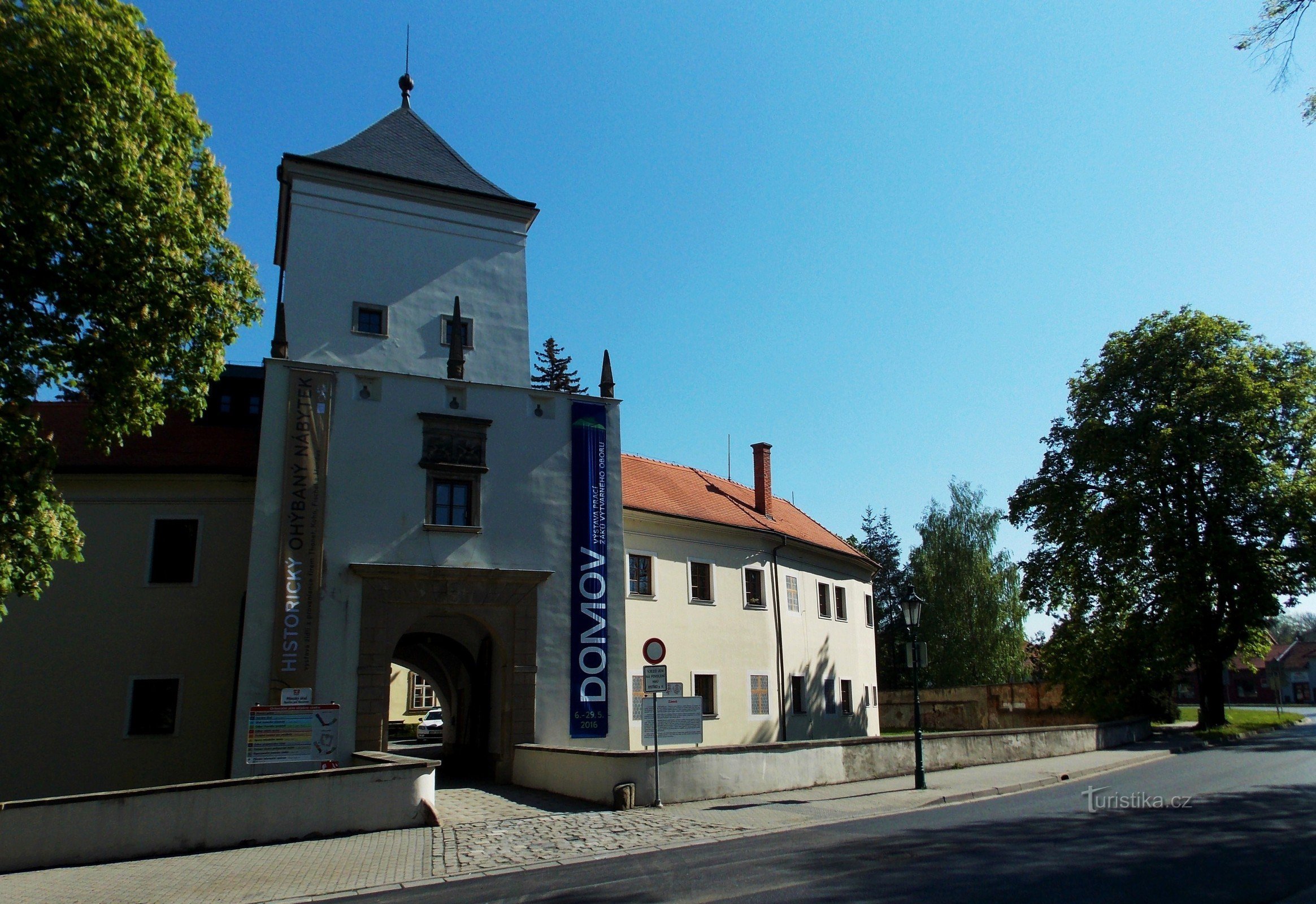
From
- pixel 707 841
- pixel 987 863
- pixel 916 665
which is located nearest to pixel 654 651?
pixel 707 841

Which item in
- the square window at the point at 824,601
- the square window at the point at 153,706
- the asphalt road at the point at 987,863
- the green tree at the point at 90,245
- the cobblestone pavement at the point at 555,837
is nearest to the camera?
the asphalt road at the point at 987,863

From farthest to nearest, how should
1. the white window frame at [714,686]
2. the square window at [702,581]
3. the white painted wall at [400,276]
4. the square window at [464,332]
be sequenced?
the square window at [702,581] < the white window frame at [714,686] < the square window at [464,332] < the white painted wall at [400,276]

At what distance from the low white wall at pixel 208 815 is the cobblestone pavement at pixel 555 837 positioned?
1024 millimetres

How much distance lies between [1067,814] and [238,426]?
68.6 ft

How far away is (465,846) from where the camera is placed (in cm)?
1232

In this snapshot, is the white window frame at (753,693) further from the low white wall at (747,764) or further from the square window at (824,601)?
the low white wall at (747,764)

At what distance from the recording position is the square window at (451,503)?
2059cm

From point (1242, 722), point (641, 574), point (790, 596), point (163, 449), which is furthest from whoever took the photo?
point (1242, 722)

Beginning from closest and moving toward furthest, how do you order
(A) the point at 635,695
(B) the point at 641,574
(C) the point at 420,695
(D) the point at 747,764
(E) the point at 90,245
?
(E) the point at 90,245
(D) the point at 747,764
(A) the point at 635,695
(B) the point at 641,574
(C) the point at 420,695

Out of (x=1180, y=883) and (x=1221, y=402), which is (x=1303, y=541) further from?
(x=1180, y=883)

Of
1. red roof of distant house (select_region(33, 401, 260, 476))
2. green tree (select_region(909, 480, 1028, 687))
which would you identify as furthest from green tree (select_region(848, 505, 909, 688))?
red roof of distant house (select_region(33, 401, 260, 476))

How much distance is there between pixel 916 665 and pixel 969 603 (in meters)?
38.4

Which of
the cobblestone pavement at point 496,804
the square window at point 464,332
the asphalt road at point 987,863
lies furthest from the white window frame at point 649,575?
the asphalt road at point 987,863

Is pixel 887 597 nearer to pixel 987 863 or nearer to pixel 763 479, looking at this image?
pixel 763 479
